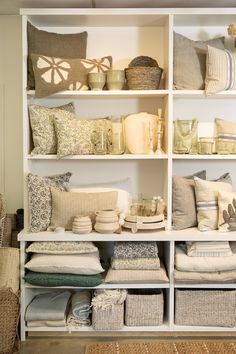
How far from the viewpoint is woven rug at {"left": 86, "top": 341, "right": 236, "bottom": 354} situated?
8.88 ft

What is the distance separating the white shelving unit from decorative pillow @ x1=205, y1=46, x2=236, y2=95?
0.07 m

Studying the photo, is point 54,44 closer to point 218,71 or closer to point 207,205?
point 218,71

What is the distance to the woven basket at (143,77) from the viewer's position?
2.95 meters

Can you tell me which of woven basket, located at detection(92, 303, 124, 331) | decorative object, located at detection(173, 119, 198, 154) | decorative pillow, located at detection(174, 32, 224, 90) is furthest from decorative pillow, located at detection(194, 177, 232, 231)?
woven basket, located at detection(92, 303, 124, 331)

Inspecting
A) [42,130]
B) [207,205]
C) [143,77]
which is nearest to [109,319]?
[207,205]

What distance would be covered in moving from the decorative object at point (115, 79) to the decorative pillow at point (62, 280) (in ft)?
4.37

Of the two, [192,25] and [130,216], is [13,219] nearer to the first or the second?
[130,216]

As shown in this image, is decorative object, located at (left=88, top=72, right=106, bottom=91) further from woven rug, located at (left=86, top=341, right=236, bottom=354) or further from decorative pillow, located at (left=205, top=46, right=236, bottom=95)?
woven rug, located at (left=86, top=341, right=236, bottom=354)

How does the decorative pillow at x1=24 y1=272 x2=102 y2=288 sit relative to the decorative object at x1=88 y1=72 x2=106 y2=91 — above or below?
below

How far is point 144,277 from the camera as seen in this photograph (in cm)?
287

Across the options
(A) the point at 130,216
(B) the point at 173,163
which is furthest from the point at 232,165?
(A) the point at 130,216

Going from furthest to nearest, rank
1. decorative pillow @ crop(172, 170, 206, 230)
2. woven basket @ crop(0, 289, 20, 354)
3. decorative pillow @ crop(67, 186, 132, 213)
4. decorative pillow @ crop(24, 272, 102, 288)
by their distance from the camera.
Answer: decorative pillow @ crop(67, 186, 132, 213) < decorative pillow @ crop(172, 170, 206, 230) < decorative pillow @ crop(24, 272, 102, 288) < woven basket @ crop(0, 289, 20, 354)

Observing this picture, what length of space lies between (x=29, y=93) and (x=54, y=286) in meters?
1.34

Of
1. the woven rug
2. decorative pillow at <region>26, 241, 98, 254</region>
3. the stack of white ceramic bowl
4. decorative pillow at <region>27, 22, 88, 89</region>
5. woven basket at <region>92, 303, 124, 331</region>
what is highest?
decorative pillow at <region>27, 22, 88, 89</region>
